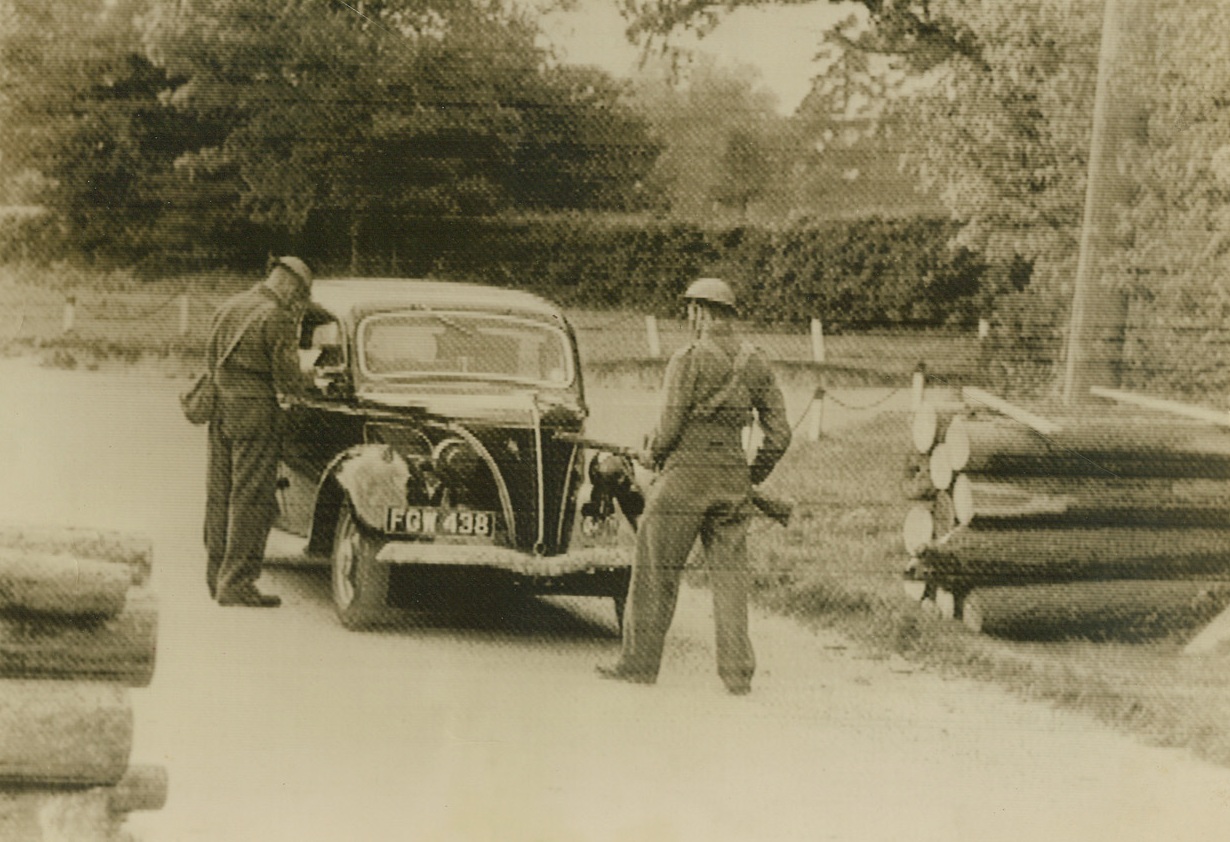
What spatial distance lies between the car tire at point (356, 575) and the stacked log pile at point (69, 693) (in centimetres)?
49

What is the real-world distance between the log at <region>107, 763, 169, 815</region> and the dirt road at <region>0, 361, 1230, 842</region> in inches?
2.2

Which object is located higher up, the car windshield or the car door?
the car windshield

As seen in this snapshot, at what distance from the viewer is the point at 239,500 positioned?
14.4 feet

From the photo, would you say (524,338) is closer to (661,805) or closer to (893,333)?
(893,333)

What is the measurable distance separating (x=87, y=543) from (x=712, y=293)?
5.81 ft

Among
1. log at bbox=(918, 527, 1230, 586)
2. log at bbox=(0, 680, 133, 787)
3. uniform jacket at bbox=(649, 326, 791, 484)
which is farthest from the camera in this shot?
log at bbox=(918, 527, 1230, 586)

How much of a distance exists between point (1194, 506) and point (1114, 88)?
119cm

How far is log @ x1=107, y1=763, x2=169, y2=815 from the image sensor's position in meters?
4.26

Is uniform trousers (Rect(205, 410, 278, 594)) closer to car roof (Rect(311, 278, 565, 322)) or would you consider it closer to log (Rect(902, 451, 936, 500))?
car roof (Rect(311, 278, 565, 322))

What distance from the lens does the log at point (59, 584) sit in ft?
12.7

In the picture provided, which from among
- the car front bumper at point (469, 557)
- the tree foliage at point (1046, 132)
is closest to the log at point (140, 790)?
the car front bumper at point (469, 557)

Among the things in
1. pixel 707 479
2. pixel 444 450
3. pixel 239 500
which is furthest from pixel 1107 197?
pixel 239 500

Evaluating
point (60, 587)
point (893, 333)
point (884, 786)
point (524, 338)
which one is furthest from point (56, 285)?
point (884, 786)

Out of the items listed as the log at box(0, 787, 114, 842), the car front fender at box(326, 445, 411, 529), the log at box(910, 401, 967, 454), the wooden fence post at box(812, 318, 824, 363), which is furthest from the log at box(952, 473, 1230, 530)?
the log at box(0, 787, 114, 842)
